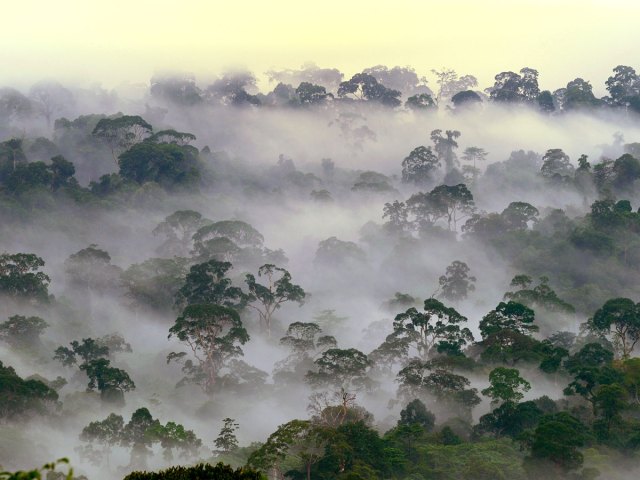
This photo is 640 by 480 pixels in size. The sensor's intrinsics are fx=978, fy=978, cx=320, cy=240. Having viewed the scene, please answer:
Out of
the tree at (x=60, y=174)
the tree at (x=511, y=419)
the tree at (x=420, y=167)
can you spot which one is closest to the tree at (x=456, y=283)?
the tree at (x=511, y=419)

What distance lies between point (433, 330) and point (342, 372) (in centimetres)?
1054

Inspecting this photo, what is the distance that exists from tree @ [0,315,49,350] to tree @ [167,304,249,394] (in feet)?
43.2

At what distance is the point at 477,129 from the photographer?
183 metres

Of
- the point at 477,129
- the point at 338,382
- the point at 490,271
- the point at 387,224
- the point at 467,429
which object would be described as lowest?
the point at 467,429

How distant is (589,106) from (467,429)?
118749mm

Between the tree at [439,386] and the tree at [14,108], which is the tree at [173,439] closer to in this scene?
the tree at [439,386]

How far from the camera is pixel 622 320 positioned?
83.7m

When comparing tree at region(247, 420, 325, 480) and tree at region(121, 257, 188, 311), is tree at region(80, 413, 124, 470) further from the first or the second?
tree at region(121, 257, 188, 311)

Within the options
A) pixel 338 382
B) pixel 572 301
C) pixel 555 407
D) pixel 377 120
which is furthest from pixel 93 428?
pixel 377 120

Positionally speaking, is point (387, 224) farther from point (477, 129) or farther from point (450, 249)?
point (477, 129)

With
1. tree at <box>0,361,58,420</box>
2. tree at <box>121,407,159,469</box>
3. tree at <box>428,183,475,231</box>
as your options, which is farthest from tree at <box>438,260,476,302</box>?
tree at <box>0,361,58,420</box>

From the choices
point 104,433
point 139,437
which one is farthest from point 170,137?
point 139,437

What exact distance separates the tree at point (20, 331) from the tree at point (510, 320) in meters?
41.6

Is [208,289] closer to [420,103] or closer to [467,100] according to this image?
[420,103]
